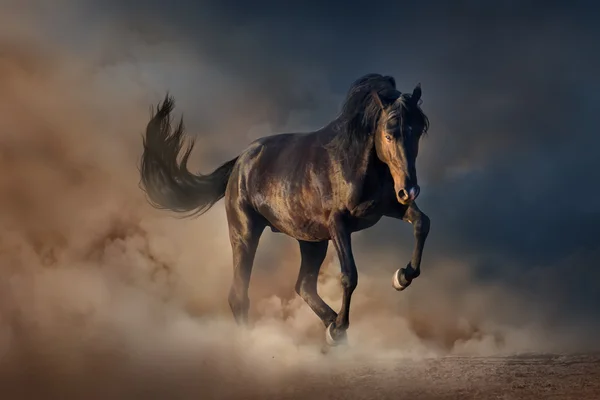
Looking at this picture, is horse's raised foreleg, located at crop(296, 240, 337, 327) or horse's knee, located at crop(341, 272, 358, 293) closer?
horse's knee, located at crop(341, 272, 358, 293)

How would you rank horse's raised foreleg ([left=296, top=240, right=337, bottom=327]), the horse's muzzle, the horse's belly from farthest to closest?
horse's raised foreleg ([left=296, top=240, right=337, bottom=327]) → the horse's belly → the horse's muzzle

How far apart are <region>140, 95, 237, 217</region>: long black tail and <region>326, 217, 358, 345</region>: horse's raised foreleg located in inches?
112

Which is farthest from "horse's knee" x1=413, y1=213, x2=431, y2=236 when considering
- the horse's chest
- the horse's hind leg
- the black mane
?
the horse's hind leg

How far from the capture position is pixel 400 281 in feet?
25.1

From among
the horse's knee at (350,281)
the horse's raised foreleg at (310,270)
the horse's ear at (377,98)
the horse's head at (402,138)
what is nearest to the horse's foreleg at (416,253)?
the horse's knee at (350,281)

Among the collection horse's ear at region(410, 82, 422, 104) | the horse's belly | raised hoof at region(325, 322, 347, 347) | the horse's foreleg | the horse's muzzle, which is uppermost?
horse's ear at region(410, 82, 422, 104)

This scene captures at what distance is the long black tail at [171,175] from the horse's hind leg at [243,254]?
40.4 inches

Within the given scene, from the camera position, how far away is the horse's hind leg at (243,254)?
9094mm

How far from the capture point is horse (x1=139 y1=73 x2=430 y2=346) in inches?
289

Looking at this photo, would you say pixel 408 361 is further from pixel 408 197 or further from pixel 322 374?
pixel 408 197

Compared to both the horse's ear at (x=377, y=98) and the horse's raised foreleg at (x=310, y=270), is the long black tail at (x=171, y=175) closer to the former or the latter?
the horse's raised foreleg at (x=310, y=270)

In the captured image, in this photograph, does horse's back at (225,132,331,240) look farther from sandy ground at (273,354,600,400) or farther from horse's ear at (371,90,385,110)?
sandy ground at (273,354,600,400)

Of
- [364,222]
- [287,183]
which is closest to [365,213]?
[364,222]

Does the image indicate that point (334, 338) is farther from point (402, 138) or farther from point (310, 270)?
point (402, 138)
